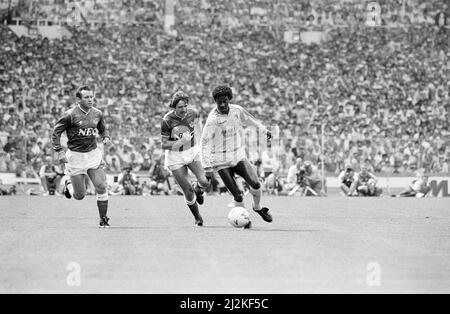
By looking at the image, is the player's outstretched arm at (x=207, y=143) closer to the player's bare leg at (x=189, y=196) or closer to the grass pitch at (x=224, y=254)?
the player's bare leg at (x=189, y=196)

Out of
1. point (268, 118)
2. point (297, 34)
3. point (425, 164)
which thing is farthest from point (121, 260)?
point (297, 34)

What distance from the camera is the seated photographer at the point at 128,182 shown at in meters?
31.5

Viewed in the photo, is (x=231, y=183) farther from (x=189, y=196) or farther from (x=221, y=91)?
(x=221, y=91)

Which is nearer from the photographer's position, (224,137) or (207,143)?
(224,137)

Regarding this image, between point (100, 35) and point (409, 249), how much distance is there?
3571cm

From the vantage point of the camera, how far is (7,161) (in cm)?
3231

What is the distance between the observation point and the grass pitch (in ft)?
28.8

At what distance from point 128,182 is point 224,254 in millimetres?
20610

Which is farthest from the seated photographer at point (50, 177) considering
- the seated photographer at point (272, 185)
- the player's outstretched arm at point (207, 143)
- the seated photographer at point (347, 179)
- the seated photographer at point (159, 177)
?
the player's outstretched arm at point (207, 143)

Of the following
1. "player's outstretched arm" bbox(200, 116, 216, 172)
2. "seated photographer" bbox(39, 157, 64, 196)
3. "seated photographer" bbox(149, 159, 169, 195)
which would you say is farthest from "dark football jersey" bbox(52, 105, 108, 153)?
"seated photographer" bbox(149, 159, 169, 195)

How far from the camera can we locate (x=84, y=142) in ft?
52.6

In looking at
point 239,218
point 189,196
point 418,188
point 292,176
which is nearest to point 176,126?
point 189,196
